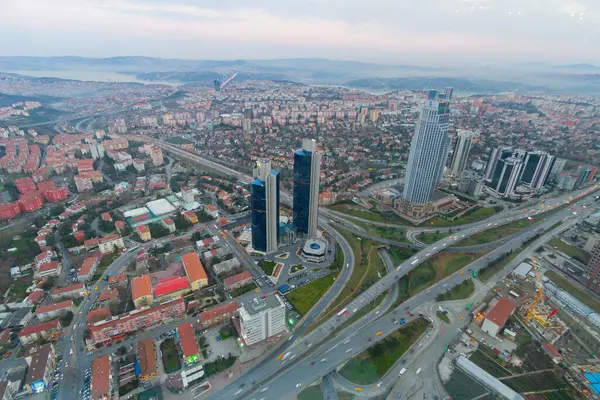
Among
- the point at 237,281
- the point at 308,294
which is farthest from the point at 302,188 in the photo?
the point at 237,281

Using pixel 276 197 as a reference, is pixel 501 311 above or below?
below

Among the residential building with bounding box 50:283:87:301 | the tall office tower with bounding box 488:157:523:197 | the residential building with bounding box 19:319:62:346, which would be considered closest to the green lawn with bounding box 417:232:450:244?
the tall office tower with bounding box 488:157:523:197

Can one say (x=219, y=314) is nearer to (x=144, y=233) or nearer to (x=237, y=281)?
(x=237, y=281)

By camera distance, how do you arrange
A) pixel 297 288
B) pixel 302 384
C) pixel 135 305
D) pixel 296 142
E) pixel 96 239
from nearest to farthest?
1. pixel 302 384
2. pixel 135 305
3. pixel 297 288
4. pixel 96 239
5. pixel 296 142

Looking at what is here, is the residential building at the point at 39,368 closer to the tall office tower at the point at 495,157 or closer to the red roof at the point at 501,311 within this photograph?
the red roof at the point at 501,311

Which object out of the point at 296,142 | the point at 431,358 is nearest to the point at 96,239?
the point at 431,358

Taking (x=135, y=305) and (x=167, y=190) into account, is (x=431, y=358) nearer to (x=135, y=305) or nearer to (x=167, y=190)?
(x=135, y=305)
